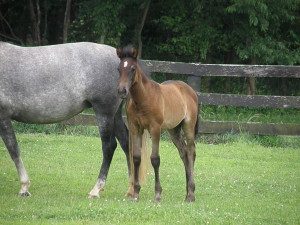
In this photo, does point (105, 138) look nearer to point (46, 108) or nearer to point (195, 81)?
point (46, 108)

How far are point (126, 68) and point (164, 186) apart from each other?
99.8 inches

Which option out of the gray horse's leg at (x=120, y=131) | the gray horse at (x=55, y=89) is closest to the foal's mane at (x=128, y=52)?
the gray horse at (x=55, y=89)

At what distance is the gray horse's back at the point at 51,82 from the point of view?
9680mm

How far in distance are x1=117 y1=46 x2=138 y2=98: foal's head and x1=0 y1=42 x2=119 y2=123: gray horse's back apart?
3.44 feet

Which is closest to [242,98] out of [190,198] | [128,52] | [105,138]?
[105,138]

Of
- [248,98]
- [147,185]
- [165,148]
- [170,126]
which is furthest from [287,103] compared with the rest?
[170,126]

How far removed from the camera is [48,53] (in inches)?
390

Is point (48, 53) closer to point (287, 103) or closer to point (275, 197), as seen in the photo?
point (275, 197)

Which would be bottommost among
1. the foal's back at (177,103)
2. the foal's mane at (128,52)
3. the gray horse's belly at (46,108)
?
the gray horse's belly at (46,108)

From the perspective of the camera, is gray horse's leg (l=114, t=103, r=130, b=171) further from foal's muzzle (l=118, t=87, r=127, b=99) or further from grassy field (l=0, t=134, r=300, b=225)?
foal's muzzle (l=118, t=87, r=127, b=99)

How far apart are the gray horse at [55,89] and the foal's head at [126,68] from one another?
1.05m

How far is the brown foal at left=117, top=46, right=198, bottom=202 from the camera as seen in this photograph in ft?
29.0

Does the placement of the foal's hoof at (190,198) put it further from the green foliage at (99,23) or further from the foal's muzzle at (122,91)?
the green foliage at (99,23)

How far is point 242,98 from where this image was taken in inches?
609
